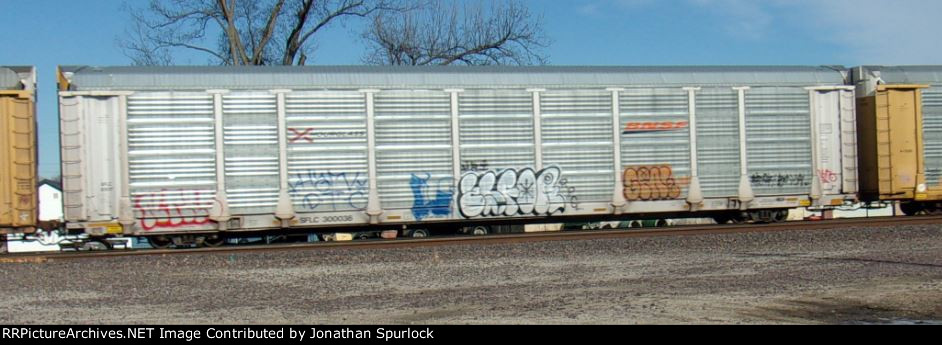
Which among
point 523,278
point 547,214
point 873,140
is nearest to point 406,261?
point 523,278

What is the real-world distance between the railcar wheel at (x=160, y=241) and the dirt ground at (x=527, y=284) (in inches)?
60.5

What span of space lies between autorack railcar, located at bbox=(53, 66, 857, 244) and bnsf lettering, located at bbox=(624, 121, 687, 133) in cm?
4

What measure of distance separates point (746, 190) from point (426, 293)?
8.85 m

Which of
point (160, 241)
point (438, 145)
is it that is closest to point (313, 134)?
point (438, 145)

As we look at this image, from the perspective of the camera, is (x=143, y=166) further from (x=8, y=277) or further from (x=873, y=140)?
(x=873, y=140)

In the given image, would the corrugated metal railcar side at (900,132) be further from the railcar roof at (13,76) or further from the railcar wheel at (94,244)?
the railcar roof at (13,76)

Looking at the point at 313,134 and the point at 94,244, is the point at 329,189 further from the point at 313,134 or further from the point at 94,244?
the point at 94,244

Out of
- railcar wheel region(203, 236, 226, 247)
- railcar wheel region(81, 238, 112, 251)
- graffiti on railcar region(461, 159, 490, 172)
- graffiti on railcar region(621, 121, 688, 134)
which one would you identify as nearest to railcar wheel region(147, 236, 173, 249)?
railcar wheel region(203, 236, 226, 247)

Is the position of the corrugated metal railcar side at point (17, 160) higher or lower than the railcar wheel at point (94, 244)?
higher

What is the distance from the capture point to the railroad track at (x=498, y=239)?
13.7 meters

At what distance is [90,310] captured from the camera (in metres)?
8.29

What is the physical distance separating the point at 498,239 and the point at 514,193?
97 centimetres

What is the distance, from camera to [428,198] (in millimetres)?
14898

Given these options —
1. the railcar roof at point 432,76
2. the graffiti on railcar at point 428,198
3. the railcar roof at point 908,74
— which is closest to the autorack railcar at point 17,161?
the railcar roof at point 432,76
